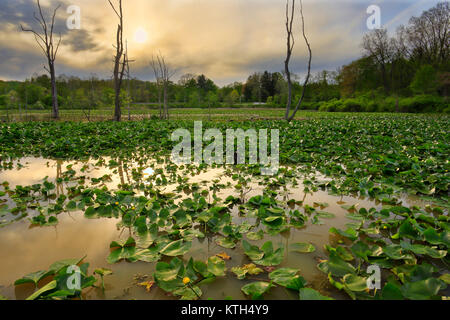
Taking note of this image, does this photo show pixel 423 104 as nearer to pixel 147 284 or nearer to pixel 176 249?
pixel 176 249

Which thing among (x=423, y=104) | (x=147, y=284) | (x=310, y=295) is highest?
(x=423, y=104)

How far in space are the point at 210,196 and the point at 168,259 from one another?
135 cm

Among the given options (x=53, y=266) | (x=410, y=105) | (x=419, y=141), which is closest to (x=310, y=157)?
(x=419, y=141)

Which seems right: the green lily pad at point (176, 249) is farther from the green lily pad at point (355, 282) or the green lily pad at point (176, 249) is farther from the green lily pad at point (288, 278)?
the green lily pad at point (355, 282)

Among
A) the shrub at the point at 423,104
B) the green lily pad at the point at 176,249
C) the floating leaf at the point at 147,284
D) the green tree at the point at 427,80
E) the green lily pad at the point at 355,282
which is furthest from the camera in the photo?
the green tree at the point at 427,80

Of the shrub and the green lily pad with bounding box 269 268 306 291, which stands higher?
the shrub

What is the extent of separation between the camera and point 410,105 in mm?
26594

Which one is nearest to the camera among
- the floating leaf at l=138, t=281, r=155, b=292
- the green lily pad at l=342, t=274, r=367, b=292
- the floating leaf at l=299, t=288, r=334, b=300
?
the floating leaf at l=299, t=288, r=334, b=300

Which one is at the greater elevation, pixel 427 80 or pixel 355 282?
pixel 427 80

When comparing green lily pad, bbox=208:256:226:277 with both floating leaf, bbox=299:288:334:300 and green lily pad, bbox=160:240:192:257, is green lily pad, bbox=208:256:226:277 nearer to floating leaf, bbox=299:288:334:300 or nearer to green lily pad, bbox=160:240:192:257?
green lily pad, bbox=160:240:192:257

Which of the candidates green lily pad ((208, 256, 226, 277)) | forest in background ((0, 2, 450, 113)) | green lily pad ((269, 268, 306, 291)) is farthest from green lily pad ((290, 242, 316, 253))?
forest in background ((0, 2, 450, 113))

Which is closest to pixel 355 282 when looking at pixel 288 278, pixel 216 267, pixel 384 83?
pixel 288 278

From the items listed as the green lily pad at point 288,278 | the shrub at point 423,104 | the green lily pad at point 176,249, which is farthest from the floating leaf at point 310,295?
the shrub at point 423,104

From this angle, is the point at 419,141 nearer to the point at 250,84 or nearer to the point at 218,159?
the point at 218,159
